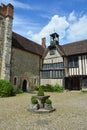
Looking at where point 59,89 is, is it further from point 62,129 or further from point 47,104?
point 62,129

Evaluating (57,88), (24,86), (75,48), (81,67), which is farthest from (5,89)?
(75,48)

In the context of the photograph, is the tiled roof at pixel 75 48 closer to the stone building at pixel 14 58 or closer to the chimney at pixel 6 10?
the stone building at pixel 14 58

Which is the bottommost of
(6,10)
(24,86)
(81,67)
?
(24,86)

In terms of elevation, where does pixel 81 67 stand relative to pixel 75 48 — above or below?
below

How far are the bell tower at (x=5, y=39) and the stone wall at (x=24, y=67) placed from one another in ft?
3.84

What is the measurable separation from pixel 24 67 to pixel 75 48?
8744mm

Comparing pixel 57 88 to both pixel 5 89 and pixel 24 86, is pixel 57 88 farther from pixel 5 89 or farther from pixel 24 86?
pixel 5 89

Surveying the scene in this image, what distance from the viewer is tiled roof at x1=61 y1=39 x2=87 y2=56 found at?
21.6 metres

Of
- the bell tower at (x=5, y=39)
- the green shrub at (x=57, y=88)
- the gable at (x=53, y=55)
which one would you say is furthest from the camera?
the gable at (x=53, y=55)

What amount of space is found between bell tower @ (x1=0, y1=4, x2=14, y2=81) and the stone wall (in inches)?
46.1

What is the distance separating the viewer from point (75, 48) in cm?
2306

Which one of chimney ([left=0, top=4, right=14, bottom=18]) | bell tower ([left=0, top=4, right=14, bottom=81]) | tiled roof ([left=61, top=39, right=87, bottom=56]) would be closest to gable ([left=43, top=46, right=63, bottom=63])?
tiled roof ([left=61, top=39, right=87, bottom=56])

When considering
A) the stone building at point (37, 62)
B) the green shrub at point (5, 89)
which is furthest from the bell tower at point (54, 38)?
the green shrub at point (5, 89)

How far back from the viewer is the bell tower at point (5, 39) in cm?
1833
